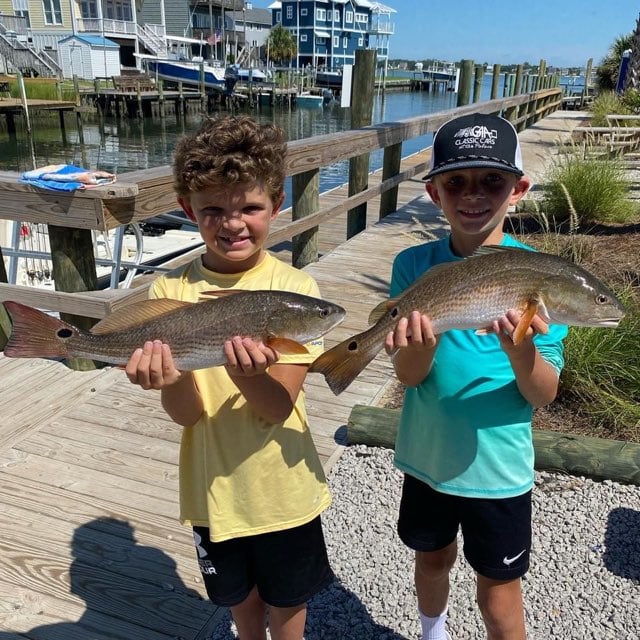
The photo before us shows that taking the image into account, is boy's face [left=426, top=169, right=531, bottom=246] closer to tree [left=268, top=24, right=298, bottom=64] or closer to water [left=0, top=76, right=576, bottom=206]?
water [left=0, top=76, right=576, bottom=206]

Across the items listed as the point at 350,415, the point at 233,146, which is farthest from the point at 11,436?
the point at 233,146

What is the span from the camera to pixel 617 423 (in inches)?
152

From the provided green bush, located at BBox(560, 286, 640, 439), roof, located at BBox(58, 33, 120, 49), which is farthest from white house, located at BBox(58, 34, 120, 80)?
green bush, located at BBox(560, 286, 640, 439)

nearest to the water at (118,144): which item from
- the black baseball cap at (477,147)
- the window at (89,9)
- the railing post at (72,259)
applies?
the window at (89,9)

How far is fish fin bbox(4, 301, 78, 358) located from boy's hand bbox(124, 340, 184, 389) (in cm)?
27

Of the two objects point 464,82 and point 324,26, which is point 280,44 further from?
point 464,82

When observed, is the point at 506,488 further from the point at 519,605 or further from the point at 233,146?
the point at 233,146

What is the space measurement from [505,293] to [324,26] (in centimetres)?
8461

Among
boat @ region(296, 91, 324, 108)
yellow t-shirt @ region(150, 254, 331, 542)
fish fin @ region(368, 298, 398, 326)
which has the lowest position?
boat @ region(296, 91, 324, 108)

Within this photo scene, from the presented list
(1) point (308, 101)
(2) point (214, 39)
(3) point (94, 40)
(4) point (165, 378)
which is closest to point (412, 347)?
(4) point (165, 378)

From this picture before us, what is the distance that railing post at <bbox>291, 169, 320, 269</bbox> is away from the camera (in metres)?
6.74

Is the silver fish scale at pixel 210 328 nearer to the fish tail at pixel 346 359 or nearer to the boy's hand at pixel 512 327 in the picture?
the fish tail at pixel 346 359

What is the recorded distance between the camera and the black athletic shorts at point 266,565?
6.48ft

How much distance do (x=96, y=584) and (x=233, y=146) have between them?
2.02m
